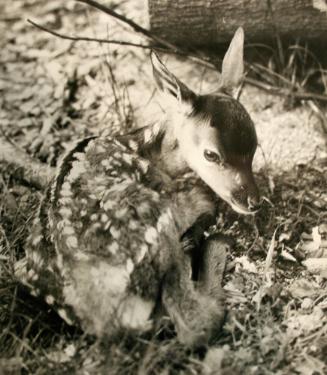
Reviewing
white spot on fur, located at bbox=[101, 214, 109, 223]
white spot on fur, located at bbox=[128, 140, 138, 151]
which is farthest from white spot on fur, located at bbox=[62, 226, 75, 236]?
white spot on fur, located at bbox=[128, 140, 138, 151]

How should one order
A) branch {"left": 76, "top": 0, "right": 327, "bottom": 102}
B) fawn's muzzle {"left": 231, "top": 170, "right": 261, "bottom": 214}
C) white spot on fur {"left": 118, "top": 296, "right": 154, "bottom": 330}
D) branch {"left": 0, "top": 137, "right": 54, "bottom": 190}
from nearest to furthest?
white spot on fur {"left": 118, "top": 296, "right": 154, "bottom": 330}
fawn's muzzle {"left": 231, "top": 170, "right": 261, "bottom": 214}
branch {"left": 0, "top": 137, "right": 54, "bottom": 190}
branch {"left": 76, "top": 0, "right": 327, "bottom": 102}

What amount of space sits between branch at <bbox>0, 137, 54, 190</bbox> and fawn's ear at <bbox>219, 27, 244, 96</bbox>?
104 cm

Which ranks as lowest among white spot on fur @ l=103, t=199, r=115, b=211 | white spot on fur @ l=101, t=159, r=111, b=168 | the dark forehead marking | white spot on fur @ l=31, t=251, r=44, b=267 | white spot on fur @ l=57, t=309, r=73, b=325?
white spot on fur @ l=57, t=309, r=73, b=325

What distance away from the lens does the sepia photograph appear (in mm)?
2479

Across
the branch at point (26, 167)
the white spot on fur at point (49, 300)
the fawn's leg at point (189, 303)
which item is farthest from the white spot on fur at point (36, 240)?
the branch at point (26, 167)

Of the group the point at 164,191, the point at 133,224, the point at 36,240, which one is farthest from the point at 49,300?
the point at 164,191

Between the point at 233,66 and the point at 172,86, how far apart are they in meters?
0.40

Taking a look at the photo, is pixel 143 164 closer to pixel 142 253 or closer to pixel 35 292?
pixel 142 253

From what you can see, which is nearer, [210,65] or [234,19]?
[234,19]

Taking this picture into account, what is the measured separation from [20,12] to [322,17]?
1.90m

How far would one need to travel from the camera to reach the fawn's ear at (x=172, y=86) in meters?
2.70

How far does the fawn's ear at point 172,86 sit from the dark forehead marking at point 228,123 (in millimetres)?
44

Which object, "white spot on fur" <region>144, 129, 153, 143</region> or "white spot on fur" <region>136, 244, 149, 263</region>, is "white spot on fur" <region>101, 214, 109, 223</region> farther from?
"white spot on fur" <region>144, 129, 153, 143</region>

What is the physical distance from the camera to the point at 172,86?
278cm
